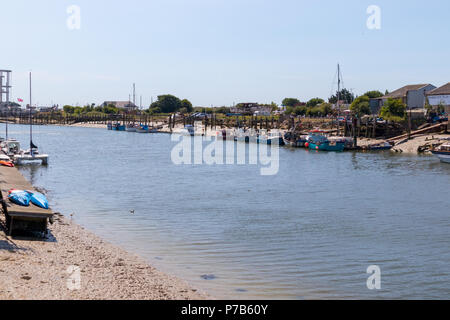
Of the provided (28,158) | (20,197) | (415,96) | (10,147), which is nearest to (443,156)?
(28,158)

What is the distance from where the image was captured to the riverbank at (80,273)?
1336 centimetres

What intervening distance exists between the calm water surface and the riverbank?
1015 millimetres

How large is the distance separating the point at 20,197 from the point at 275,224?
11.7 meters

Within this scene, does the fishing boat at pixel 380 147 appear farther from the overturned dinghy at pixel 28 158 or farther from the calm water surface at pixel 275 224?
the overturned dinghy at pixel 28 158

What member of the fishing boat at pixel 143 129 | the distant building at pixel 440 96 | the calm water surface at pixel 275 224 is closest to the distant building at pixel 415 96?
the distant building at pixel 440 96

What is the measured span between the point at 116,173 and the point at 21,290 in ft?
113

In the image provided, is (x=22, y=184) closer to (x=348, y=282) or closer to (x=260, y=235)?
(x=260, y=235)

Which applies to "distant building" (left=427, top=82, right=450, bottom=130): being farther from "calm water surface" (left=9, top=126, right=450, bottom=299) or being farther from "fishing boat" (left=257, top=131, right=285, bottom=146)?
"calm water surface" (left=9, top=126, right=450, bottom=299)

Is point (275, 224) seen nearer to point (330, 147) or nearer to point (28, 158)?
point (28, 158)

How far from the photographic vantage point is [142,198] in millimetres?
32500

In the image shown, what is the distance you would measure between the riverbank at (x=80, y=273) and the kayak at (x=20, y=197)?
1096mm

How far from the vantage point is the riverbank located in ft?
43.8
